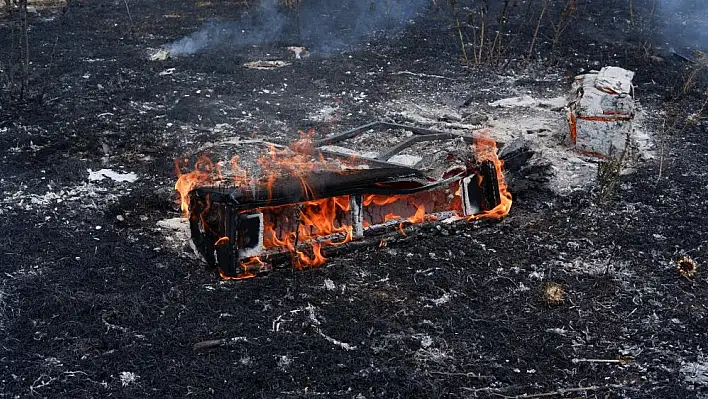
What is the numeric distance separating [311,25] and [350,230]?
8159 mm

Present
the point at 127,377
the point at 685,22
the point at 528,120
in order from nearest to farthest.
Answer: the point at 127,377 → the point at 528,120 → the point at 685,22

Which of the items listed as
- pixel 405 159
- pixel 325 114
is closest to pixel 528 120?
pixel 405 159

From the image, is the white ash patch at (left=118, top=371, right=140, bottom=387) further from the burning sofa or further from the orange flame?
the burning sofa

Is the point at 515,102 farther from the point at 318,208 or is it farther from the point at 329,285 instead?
the point at 329,285

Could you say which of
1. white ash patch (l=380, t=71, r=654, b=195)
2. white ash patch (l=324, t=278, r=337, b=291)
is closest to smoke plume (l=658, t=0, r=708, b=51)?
white ash patch (l=380, t=71, r=654, b=195)

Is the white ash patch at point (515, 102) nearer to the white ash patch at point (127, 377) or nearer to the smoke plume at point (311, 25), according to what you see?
the smoke plume at point (311, 25)

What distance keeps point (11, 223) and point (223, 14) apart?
27.8ft

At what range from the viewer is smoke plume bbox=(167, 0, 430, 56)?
12.2m

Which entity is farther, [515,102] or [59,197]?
[515,102]

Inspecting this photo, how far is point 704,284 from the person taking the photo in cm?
567

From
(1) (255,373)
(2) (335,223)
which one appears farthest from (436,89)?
(1) (255,373)

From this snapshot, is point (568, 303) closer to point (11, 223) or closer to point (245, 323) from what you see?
point (245, 323)

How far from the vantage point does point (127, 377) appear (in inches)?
177

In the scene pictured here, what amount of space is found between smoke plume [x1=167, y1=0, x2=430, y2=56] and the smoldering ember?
1.26 meters
